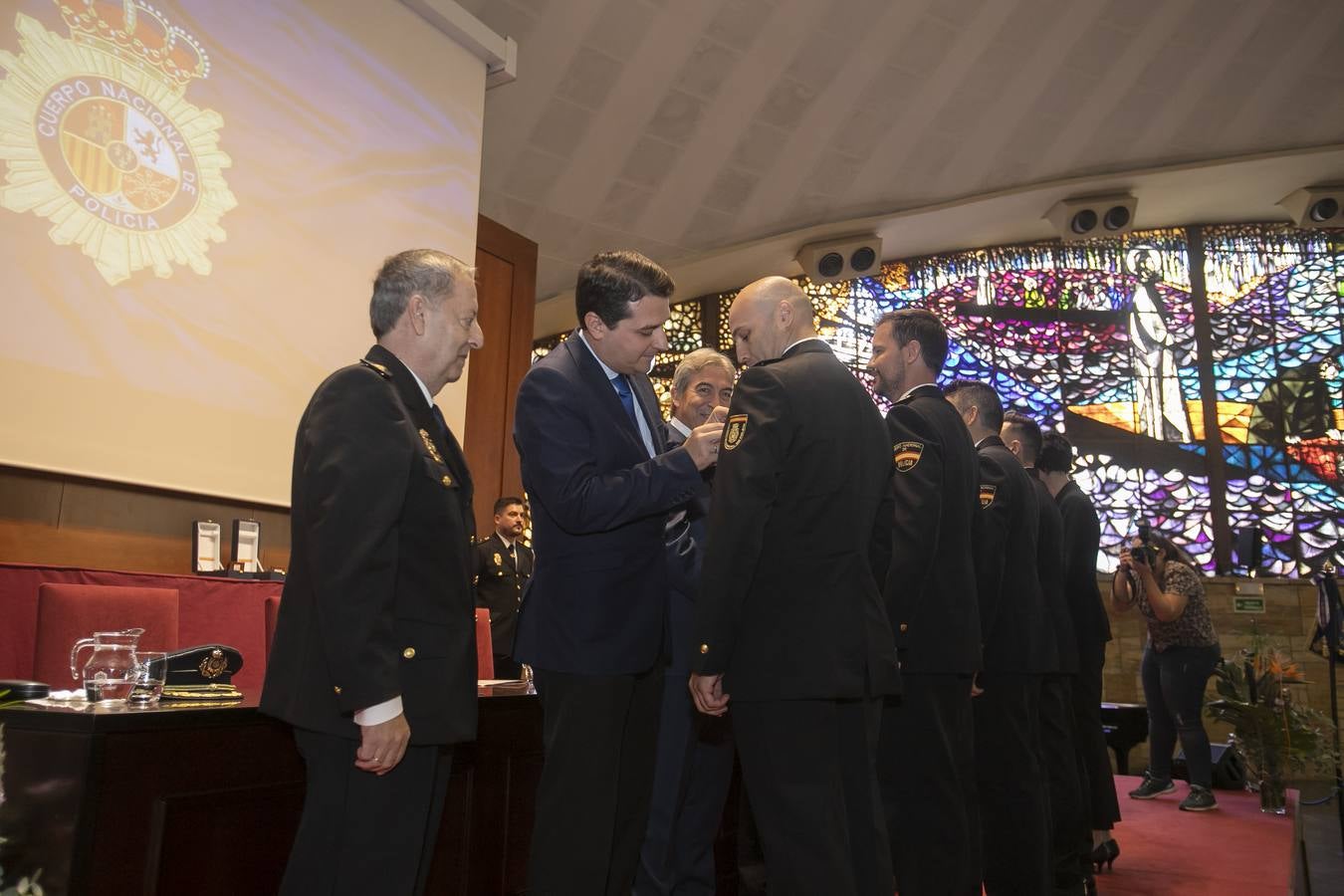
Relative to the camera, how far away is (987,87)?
7.43m

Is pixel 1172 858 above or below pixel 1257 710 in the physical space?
below

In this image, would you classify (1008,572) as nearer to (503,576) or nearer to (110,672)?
(110,672)

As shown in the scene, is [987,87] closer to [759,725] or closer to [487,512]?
[487,512]

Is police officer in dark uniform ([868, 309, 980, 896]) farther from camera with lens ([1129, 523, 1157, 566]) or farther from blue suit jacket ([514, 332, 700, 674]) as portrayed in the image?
camera with lens ([1129, 523, 1157, 566])

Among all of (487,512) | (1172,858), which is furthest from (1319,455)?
(487,512)

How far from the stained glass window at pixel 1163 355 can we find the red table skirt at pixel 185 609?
18.9 feet

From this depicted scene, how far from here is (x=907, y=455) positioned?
2.34 metres

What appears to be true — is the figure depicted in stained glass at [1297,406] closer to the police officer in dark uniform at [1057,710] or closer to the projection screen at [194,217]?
the police officer in dark uniform at [1057,710]

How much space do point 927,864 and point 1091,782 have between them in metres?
1.71

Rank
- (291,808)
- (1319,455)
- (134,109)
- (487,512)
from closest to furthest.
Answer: (291,808) → (134,109) → (487,512) → (1319,455)

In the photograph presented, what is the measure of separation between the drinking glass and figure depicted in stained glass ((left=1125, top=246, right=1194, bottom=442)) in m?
8.71

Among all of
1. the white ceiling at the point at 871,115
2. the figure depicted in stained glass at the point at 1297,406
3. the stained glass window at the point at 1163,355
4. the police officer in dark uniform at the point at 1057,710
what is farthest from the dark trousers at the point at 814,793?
the figure depicted in stained glass at the point at 1297,406

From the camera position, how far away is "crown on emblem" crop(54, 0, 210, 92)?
3.77 m

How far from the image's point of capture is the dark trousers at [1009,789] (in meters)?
2.54
